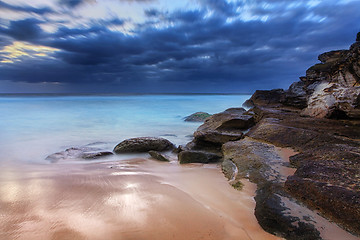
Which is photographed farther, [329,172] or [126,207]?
[126,207]

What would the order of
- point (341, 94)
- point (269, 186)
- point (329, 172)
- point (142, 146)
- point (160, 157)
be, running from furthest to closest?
point (142, 146) < point (160, 157) < point (341, 94) < point (269, 186) < point (329, 172)

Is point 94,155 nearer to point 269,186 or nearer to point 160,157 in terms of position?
point 160,157

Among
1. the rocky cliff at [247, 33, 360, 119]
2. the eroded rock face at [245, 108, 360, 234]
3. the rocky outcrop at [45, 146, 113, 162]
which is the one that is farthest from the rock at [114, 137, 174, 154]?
the rocky cliff at [247, 33, 360, 119]

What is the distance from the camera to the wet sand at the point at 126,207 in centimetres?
165

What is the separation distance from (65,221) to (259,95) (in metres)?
15.9

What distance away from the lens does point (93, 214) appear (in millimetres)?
1921

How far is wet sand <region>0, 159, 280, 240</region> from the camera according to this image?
64.9 inches

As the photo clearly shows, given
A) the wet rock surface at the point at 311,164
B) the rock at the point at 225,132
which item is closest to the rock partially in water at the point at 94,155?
the wet rock surface at the point at 311,164

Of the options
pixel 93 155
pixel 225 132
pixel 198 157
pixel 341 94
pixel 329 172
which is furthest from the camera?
pixel 225 132

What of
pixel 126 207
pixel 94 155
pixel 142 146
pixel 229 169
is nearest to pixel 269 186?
pixel 229 169

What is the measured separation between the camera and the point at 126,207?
205 cm

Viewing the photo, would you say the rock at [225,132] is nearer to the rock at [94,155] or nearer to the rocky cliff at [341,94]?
the rocky cliff at [341,94]

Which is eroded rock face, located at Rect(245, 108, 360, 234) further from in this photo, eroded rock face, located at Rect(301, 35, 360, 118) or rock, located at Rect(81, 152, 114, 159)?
rock, located at Rect(81, 152, 114, 159)

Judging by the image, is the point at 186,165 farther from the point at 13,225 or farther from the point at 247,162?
the point at 13,225
